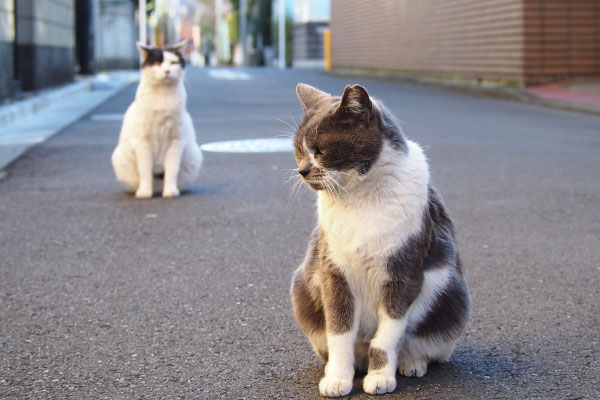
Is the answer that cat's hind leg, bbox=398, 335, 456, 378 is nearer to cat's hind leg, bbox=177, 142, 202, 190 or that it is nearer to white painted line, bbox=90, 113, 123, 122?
cat's hind leg, bbox=177, 142, 202, 190

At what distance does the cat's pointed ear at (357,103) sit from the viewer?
9.11ft

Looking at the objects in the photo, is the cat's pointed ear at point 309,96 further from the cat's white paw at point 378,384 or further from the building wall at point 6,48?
the building wall at point 6,48

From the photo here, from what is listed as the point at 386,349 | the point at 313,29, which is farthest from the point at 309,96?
the point at 313,29

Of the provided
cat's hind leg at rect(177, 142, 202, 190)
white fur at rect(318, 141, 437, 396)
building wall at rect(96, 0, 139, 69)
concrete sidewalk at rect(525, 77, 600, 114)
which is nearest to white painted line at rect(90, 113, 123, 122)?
cat's hind leg at rect(177, 142, 202, 190)

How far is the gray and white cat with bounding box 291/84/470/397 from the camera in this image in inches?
113

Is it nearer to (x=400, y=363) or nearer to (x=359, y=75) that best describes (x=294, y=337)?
(x=400, y=363)

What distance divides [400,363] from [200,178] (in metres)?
5.62

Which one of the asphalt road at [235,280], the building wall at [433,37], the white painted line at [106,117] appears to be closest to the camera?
the asphalt road at [235,280]

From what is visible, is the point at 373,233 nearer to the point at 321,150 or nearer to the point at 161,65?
the point at 321,150

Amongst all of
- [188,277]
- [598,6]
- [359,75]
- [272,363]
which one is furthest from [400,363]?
[359,75]

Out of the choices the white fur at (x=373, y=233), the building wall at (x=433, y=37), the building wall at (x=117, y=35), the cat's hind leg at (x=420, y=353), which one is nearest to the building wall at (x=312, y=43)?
the building wall at (x=117, y=35)

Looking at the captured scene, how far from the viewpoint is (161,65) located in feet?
23.6

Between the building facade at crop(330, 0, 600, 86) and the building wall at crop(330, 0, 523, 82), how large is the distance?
0.02 meters

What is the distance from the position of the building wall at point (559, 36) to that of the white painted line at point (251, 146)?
9287mm
